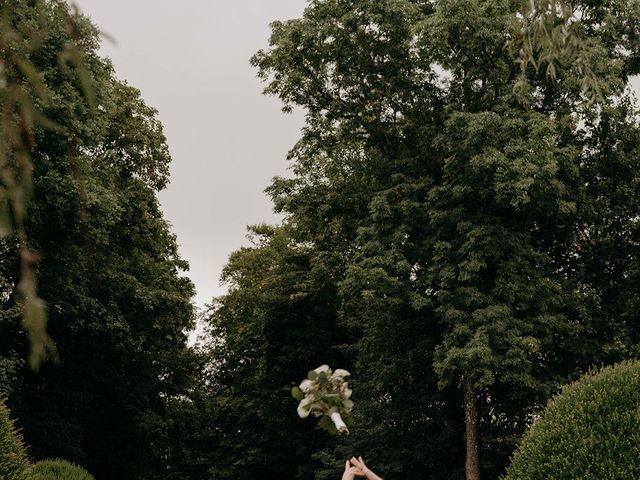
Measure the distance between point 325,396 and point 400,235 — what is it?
13.8 m

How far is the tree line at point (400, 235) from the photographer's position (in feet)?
63.9

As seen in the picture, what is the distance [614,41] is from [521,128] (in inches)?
174

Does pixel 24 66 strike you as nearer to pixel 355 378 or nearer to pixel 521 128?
pixel 521 128

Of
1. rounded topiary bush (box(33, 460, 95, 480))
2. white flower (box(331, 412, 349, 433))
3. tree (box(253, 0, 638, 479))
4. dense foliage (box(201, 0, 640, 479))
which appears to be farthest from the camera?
dense foliage (box(201, 0, 640, 479))

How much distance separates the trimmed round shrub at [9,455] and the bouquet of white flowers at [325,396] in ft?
16.8

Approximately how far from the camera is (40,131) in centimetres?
1919

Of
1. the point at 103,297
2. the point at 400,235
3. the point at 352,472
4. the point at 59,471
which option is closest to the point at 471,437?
the point at 400,235

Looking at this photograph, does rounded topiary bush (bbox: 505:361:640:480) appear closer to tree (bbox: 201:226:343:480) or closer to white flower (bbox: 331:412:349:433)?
white flower (bbox: 331:412:349:433)

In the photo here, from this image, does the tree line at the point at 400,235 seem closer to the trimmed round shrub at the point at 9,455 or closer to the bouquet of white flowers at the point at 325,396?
the trimmed round shrub at the point at 9,455

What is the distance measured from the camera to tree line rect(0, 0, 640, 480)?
63.9 ft

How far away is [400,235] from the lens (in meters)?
20.6

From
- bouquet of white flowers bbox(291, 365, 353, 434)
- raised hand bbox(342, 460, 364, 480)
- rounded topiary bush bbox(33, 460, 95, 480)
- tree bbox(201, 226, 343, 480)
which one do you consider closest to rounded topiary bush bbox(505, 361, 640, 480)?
bouquet of white flowers bbox(291, 365, 353, 434)

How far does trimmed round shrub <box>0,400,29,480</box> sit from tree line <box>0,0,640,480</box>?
295 inches

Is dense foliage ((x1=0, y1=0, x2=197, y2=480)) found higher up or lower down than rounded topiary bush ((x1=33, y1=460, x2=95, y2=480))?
higher up
